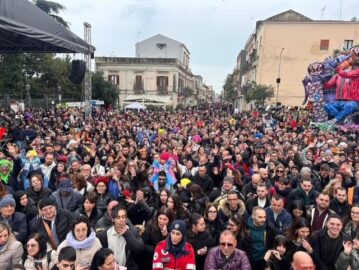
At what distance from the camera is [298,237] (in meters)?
4.04

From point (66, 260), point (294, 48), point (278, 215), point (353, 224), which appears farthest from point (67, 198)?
point (294, 48)

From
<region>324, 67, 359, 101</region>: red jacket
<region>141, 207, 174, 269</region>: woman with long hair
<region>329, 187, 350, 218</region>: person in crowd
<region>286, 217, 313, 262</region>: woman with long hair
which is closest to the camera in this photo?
<region>286, 217, 313, 262</region>: woman with long hair

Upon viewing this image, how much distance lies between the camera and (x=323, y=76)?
1905 cm

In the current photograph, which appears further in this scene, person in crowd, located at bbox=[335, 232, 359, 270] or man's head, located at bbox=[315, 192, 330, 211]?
man's head, located at bbox=[315, 192, 330, 211]

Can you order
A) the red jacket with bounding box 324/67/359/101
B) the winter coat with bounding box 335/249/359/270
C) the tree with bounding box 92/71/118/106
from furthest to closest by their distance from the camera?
the tree with bounding box 92/71/118/106 → the red jacket with bounding box 324/67/359/101 → the winter coat with bounding box 335/249/359/270

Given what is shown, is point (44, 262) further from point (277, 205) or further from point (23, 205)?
point (277, 205)

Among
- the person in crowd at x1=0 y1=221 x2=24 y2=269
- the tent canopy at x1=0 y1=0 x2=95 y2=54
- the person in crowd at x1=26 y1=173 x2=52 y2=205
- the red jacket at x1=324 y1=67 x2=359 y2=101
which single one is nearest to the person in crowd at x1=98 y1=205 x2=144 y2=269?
the person in crowd at x1=0 y1=221 x2=24 y2=269

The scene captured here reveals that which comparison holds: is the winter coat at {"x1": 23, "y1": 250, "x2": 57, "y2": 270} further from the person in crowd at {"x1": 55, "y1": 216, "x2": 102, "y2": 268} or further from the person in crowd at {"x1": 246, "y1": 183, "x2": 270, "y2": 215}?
the person in crowd at {"x1": 246, "y1": 183, "x2": 270, "y2": 215}

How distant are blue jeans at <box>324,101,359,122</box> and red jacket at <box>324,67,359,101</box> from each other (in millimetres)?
251

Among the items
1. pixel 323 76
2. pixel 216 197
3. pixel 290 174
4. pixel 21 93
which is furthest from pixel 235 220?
pixel 21 93

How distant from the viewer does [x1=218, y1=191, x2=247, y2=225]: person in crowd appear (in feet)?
15.9

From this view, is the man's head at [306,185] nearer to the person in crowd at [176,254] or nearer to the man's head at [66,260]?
the person in crowd at [176,254]

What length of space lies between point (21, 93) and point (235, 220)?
28.7 metres

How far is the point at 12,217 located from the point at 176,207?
2036 mm
